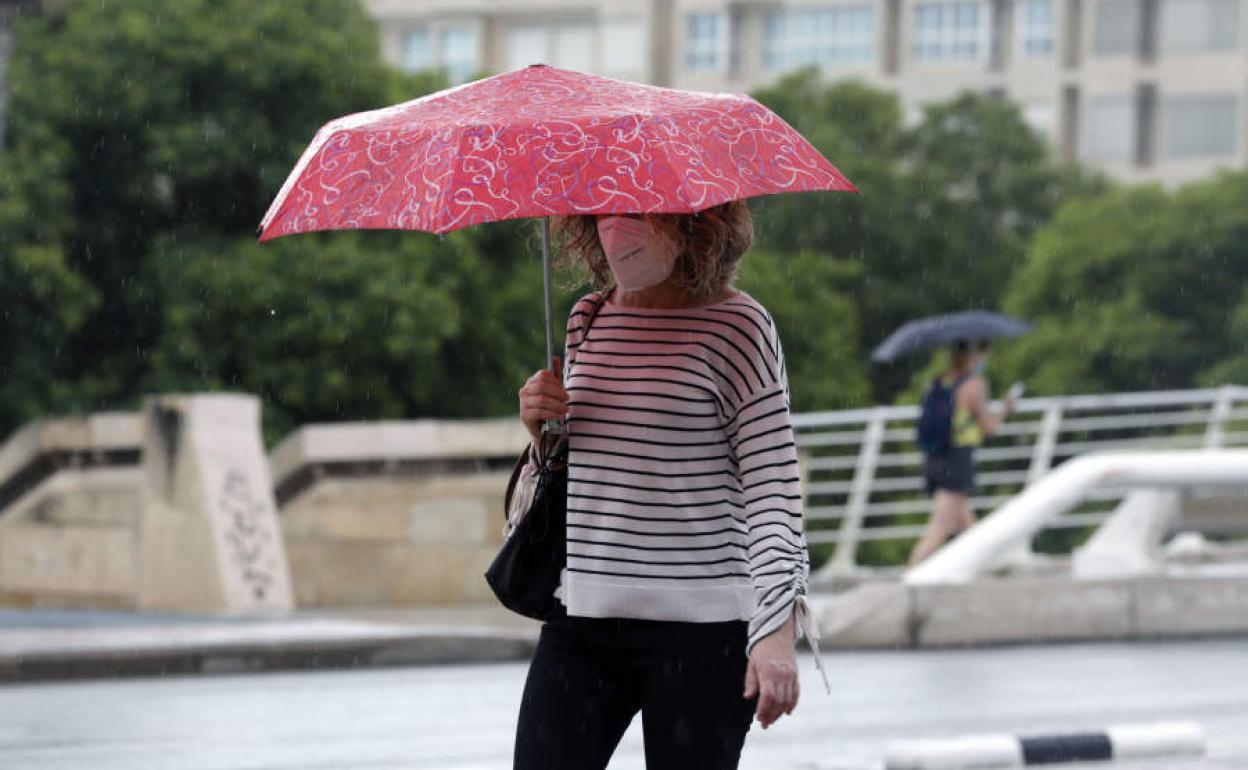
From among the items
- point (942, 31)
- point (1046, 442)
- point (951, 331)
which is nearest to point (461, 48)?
point (942, 31)

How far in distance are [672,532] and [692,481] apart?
0.29 ft

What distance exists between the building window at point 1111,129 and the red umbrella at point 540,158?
73.5 meters

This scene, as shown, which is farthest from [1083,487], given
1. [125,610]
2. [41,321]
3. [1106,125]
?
[1106,125]

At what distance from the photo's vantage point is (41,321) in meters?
29.3

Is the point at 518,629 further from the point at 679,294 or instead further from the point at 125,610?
the point at 679,294

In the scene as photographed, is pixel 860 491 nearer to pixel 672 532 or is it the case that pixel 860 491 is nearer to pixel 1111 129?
pixel 672 532

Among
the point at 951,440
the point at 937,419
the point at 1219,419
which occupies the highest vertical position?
the point at 937,419

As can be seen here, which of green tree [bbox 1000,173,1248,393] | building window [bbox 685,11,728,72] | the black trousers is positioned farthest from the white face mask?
building window [bbox 685,11,728,72]

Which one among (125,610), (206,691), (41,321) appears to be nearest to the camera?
(206,691)

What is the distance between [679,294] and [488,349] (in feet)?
95.7

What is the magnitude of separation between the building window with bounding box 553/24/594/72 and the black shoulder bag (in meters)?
78.1

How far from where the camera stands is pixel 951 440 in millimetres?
15141

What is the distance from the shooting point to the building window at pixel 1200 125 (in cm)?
7525

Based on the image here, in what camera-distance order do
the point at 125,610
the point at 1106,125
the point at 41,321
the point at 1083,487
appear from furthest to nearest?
the point at 1106,125
the point at 41,321
the point at 125,610
the point at 1083,487
